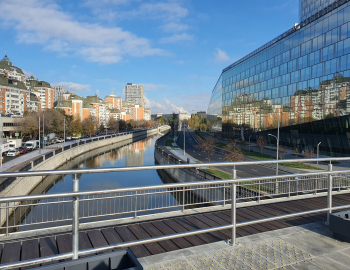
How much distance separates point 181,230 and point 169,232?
243 mm

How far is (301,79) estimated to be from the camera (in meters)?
43.4

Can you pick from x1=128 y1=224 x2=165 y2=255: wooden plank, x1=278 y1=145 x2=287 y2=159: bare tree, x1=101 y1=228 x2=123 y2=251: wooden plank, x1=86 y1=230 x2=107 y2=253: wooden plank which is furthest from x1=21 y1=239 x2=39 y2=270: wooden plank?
x1=278 y1=145 x2=287 y2=159: bare tree

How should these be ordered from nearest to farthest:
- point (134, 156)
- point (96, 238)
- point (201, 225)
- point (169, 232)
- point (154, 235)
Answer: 1. point (96, 238)
2. point (154, 235)
3. point (169, 232)
4. point (201, 225)
5. point (134, 156)

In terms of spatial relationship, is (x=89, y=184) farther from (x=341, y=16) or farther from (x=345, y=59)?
(x=341, y=16)

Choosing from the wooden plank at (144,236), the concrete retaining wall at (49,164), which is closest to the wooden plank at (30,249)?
the wooden plank at (144,236)

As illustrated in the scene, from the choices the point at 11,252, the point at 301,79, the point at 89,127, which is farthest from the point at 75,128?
the point at 11,252

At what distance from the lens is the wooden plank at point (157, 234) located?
4181 millimetres

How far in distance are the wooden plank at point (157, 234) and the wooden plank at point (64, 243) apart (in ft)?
4.38

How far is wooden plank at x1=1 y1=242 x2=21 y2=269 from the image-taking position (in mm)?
3747

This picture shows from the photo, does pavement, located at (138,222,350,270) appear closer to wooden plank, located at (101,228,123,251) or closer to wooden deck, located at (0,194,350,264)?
wooden deck, located at (0,194,350,264)

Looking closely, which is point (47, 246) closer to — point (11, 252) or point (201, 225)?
point (11, 252)

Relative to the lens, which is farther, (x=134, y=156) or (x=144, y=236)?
(x=134, y=156)

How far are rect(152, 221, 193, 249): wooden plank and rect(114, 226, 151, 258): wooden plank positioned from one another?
54cm

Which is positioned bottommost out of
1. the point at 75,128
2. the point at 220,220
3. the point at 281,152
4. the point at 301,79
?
the point at 281,152
